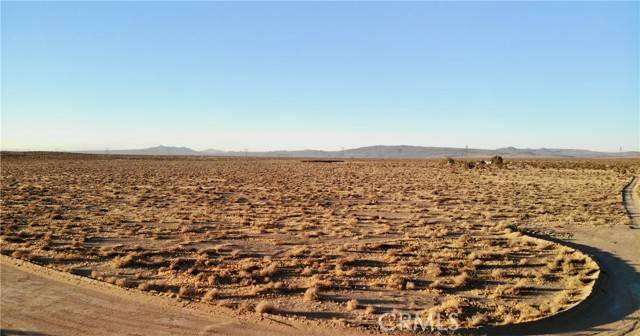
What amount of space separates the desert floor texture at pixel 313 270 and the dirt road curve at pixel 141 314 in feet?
0.14

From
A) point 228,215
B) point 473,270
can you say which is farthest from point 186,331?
point 228,215

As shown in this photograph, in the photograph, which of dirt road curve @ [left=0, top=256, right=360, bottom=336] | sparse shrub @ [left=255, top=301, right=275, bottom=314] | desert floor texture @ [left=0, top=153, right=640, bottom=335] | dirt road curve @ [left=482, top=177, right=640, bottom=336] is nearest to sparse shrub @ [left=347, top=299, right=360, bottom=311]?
desert floor texture @ [left=0, top=153, right=640, bottom=335]

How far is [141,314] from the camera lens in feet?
29.7

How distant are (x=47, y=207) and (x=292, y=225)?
608 inches

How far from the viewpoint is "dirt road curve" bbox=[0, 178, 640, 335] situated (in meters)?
8.38

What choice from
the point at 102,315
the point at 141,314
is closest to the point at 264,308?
the point at 141,314

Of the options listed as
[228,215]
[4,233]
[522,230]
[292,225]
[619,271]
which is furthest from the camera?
[228,215]

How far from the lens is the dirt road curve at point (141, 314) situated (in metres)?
8.38

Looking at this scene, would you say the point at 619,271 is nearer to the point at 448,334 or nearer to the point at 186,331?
the point at 448,334

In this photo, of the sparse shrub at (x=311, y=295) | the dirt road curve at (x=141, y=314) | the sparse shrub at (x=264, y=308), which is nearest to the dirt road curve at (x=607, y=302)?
the dirt road curve at (x=141, y=314)

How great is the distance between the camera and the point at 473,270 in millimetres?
12953

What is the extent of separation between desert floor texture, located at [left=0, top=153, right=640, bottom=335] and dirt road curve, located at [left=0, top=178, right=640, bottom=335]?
4 centimetres

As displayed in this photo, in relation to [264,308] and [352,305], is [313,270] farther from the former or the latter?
[264,308]

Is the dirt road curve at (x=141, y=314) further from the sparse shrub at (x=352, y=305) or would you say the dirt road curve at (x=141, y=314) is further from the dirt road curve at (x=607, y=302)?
the sparse shrub at (x=352, y=305)
